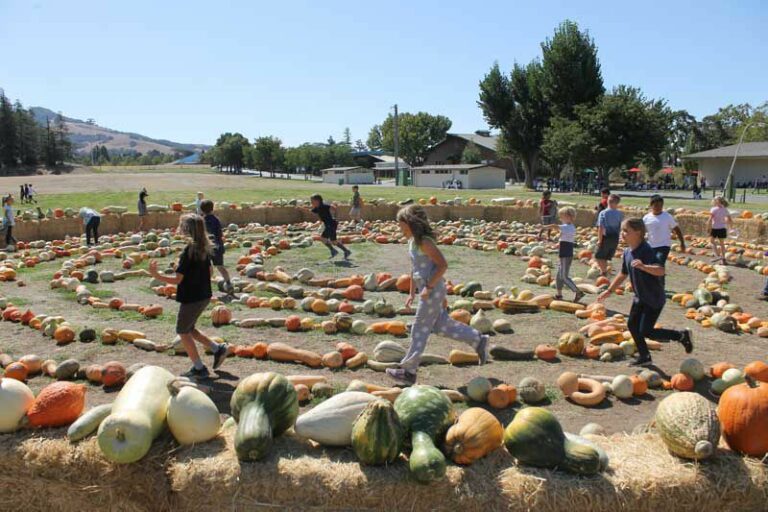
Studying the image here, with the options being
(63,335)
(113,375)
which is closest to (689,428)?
(113,375)

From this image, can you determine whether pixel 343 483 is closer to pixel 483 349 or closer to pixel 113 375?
pixel 483 349

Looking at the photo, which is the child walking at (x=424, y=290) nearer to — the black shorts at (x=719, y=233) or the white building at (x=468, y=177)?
the black shorts at (x=719, y=233)

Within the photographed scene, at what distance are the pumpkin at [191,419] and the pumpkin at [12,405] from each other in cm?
114

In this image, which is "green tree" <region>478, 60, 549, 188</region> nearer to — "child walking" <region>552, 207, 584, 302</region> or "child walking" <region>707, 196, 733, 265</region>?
"child walking" <region>707, 196, 733, 265</region>

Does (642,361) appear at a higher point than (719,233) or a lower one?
lower

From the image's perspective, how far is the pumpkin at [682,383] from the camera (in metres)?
6.14

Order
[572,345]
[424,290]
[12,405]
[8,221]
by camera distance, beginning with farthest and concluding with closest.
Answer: [8,221] → [572,345] → [424,290] → [12,405]

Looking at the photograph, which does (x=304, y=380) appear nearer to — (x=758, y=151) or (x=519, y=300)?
(x=519, y=300)

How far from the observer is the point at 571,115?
168 feet

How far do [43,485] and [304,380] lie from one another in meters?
2.56

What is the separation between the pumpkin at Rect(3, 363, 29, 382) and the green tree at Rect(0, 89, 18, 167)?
4204 inches

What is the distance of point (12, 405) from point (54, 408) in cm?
27

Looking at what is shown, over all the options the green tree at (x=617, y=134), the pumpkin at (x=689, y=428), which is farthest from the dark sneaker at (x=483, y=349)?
the green tree at (x=617, y=134)

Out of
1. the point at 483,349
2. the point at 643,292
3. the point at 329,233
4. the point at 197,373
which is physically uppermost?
the point at 643,292
